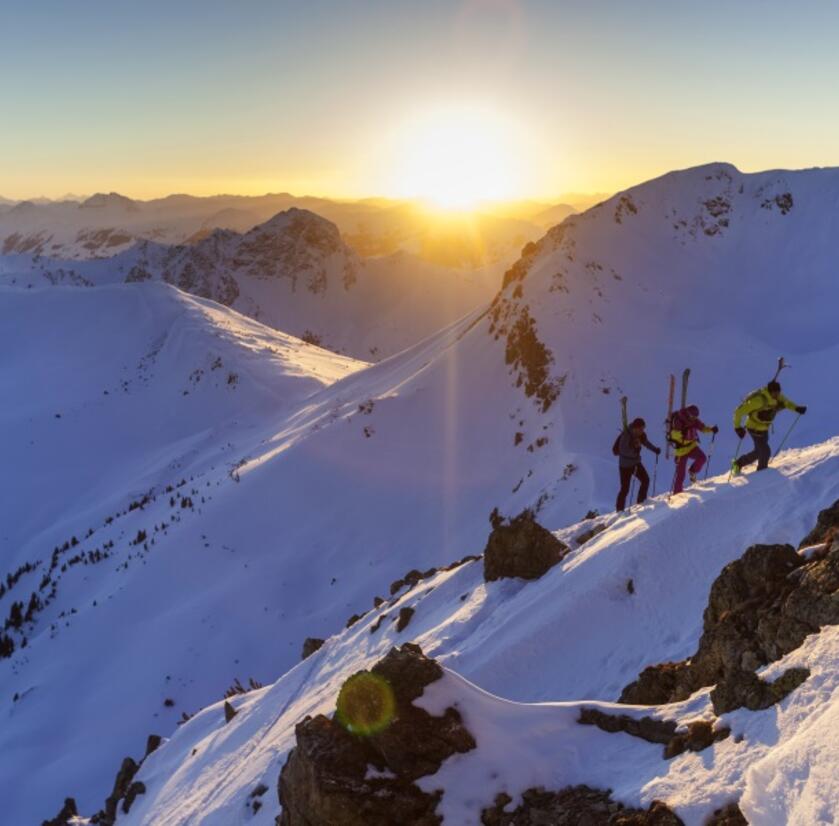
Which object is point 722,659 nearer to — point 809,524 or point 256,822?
point 809,524

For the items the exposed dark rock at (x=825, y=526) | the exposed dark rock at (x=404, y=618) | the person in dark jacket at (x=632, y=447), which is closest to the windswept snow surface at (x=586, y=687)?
the exposed dark rock at (x=404, y=618)

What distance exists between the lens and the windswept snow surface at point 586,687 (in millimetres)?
5062

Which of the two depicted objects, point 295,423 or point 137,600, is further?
point 295,423

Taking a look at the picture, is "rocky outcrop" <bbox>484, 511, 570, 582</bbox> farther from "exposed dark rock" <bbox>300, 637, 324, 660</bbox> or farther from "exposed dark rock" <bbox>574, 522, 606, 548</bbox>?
"exposed dark rock" <bbox>300, 637, 324, 660</bbox>

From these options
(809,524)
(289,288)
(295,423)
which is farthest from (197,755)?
(289,288)

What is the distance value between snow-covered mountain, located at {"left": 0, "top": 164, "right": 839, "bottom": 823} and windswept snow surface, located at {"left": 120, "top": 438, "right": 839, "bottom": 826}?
0.07 m

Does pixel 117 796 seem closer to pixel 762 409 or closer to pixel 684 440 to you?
pixel 684 440

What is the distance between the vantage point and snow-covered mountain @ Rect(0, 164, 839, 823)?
36.3ft

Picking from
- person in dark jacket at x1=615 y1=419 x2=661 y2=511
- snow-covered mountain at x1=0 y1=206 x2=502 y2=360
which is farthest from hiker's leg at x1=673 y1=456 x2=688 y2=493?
snow-covered mountain at x1=0 y1=206 x2=502 y2=360

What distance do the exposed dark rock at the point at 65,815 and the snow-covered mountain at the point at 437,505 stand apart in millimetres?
1436

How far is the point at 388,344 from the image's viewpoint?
154500 mm

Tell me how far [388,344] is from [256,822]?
147m

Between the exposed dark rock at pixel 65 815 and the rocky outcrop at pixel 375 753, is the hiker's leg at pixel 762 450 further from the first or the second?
the exposed dark rock at pixel 65 815

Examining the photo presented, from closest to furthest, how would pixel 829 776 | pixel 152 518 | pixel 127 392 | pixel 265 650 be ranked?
pixel 829 776, pixel 265 650, pixel 152 518, pixel 127 392
